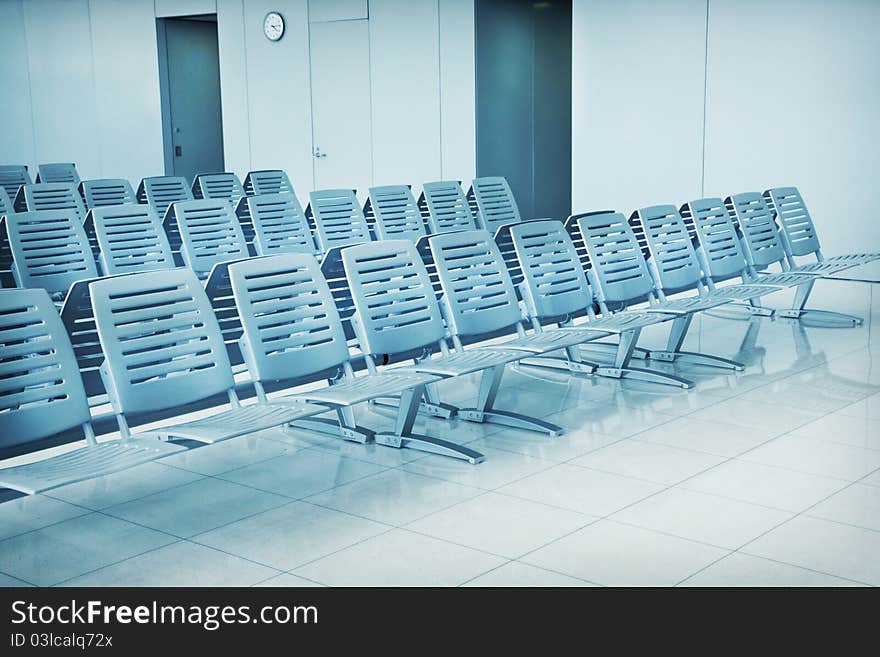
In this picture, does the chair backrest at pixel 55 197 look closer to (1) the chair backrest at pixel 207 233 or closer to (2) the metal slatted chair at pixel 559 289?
(1) the chair backrest at pixel 207 233

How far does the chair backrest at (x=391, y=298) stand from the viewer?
4.34m

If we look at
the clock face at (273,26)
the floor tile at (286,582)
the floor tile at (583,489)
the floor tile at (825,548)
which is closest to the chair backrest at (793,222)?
the floor tile at (583,489)

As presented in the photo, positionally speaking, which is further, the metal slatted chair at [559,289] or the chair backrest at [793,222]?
the chair backrest at [793,222]

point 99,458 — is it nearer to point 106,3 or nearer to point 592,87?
point 592,87

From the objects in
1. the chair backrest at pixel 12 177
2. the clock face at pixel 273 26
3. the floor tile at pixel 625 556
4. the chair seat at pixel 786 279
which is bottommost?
the floor tile at pixel 625 556

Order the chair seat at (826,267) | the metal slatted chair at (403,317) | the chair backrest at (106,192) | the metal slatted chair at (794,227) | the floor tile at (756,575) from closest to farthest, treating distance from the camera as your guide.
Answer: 1. the floor tile at (756,575)
2. the metal slatted chair at (403,317)
3. the chair seat at (826,267)
4. the metal slatted chair at (794,227)
5. the chair backrest at (106,192)

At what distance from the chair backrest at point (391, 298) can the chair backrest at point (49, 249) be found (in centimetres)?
195

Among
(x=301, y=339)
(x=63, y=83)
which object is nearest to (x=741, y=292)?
(x=301, y=339)

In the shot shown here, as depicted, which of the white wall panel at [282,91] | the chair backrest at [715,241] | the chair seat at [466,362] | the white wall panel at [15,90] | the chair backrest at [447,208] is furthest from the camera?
the white wall panel at [15,90]

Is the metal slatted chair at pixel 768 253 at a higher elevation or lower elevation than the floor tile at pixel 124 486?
higher

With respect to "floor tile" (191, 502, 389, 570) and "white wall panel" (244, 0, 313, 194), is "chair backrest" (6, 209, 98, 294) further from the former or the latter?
"white wall panel" (244, 0, 313, 194)

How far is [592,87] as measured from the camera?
1084 cm
